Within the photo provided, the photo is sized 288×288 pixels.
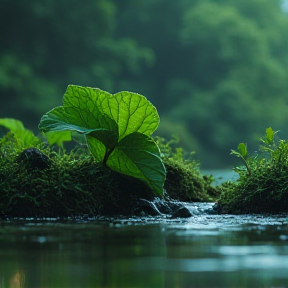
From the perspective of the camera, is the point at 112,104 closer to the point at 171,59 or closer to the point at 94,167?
the point at 94,167

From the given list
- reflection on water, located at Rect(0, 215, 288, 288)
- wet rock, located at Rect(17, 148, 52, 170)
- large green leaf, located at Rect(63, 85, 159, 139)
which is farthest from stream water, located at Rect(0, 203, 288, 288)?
large green leaf, located at Rect(63, 85, 159, 139)

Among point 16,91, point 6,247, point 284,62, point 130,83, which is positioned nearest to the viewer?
point 6,247

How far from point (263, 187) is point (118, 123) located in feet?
3.70

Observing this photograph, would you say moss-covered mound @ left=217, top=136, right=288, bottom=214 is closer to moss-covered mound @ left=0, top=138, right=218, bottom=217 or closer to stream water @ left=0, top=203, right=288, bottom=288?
stream water @ left=0, top=203, right=288, bottom=288

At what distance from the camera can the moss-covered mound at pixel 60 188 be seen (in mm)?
4797

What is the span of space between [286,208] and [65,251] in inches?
98.4

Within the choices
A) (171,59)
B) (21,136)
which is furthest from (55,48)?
(21,136)

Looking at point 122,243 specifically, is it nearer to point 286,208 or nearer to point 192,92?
point 286,208

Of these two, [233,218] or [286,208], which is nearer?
[233,218]

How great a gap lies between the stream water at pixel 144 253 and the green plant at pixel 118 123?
48cm

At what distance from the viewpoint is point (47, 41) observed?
34125mm

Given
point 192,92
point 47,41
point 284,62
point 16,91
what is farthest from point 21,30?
point 284,62

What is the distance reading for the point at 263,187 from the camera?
5.11 m

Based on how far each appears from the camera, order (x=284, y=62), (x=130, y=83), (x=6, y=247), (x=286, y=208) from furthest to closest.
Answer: (x=284, y=62) < (x=130, y=83) < (x=286, y=208) < (x=6, y=247)
